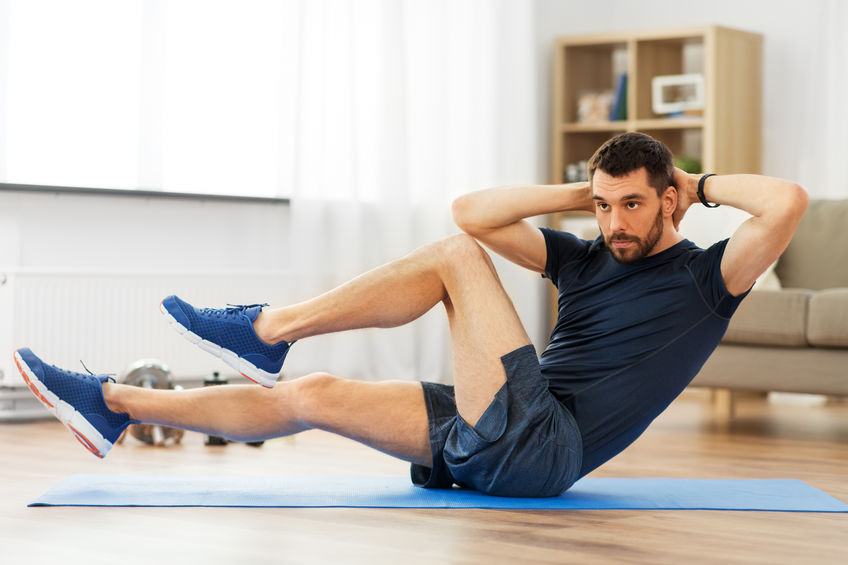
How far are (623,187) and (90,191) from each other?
2.57 m

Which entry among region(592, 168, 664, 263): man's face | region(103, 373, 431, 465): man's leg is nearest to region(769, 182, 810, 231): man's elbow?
region(592, 168, 664, 263): man's face

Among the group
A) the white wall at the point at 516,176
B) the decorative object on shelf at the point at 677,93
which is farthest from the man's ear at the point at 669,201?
the decorative object on shelf at the point at 677,93

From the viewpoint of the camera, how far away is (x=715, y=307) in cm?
231

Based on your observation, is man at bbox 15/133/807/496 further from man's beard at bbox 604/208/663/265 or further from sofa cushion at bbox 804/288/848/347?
sofa cushion at bbox 804/288/848/347

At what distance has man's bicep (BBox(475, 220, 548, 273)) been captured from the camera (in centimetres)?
244

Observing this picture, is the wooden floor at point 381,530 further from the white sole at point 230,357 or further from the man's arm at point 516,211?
the man's arm at point 516,211

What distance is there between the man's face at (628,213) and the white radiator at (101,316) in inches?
94.5

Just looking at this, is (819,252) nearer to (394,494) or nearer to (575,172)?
(575,172)

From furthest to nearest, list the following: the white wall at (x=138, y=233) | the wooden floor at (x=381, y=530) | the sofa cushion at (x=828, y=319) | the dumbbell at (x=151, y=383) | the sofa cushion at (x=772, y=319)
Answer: the white wall at (x=138, y=233), the sofa cushion at (x=772, y=319), the sofa cushion at (x=828, y=319), the dumbbell at (x=151, y=383), the wooden floor at (x=381, y=530)

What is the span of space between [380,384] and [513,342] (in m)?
0.31

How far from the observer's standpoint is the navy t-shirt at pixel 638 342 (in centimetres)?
231

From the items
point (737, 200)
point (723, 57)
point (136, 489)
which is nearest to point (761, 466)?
point (737, 200)

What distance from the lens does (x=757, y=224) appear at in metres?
2.22

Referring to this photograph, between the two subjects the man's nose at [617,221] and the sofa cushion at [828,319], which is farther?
the sofa cushion at [828,319]
